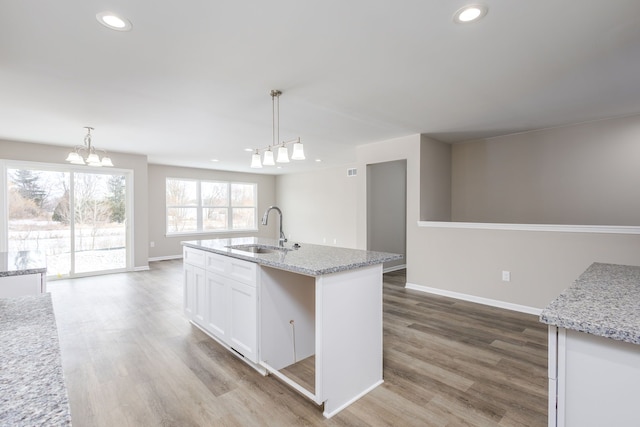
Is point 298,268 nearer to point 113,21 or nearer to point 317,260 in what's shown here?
point 317,260

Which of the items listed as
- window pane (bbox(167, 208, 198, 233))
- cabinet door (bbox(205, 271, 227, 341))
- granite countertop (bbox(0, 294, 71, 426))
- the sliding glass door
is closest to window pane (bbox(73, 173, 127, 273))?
the sliding glass door

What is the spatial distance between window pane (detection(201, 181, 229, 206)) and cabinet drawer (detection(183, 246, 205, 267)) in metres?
5.27


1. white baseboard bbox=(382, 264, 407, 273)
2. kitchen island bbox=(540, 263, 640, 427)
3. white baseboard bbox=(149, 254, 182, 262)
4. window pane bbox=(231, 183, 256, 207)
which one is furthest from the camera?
window pane bbox=(231, 183, 256, 207)

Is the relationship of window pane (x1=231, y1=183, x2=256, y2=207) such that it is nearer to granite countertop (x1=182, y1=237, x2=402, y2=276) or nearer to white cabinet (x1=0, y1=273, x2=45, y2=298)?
granite countertop (x1=182, y1=237, x2=402, y2=276)

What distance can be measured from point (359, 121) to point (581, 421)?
344cm

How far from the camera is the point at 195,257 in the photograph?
10.4ft

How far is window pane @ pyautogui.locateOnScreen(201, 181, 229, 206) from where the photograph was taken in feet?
27.2

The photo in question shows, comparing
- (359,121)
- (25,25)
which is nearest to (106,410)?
(25,25)

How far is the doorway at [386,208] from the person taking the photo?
5539 millimetres

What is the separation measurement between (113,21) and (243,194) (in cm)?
734

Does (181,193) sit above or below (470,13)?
below

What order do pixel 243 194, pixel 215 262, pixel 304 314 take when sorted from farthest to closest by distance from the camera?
pixel 243 194 < pixel 215 262 < pixel 304 314

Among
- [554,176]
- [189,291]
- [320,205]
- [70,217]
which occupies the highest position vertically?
[554,176]

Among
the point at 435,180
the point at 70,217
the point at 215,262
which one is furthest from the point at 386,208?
the point at 70,217
